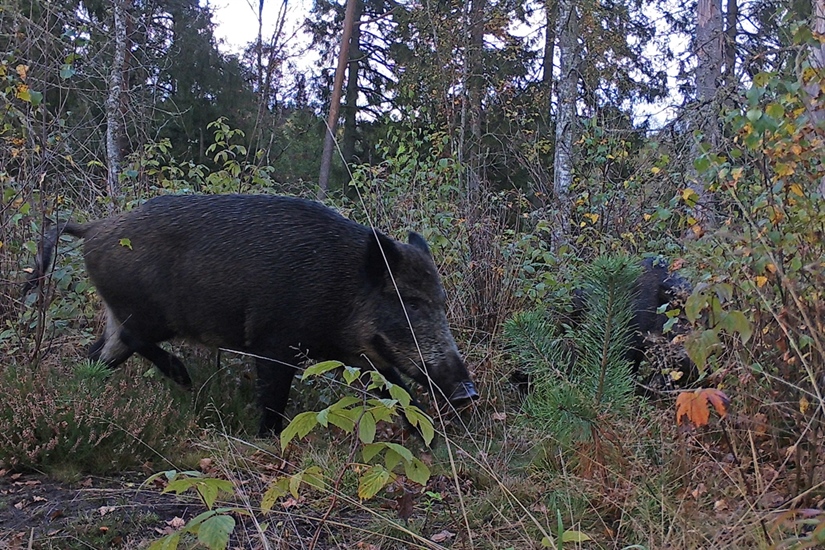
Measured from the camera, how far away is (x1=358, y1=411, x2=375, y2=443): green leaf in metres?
2.18

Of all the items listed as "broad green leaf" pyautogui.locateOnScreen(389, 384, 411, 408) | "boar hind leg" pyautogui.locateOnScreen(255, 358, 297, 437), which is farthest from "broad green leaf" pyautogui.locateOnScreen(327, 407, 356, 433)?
"boar hind leg" pyautogui.locateOnScreen(255, 358, 297, 437)

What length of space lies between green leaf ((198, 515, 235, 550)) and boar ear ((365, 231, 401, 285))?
322 cm

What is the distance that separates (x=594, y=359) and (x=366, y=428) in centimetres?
135

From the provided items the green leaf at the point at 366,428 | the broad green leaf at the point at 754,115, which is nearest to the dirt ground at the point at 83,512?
the green leaf at the point at 366,428

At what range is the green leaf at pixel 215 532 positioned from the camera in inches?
72.3

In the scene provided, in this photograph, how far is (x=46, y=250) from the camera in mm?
5301

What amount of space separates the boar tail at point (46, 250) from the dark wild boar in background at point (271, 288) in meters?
0.02

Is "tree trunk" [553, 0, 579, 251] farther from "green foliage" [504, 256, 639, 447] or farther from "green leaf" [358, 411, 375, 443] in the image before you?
"green leaf" [358, 411, 375, 443]

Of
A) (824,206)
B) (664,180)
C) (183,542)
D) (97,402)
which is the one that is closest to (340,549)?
(183,542)

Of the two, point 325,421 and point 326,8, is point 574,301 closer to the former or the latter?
point 325,421

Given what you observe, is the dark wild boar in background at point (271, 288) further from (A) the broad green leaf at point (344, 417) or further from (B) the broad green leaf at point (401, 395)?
(B) the broad green leaf at point (401, 395)

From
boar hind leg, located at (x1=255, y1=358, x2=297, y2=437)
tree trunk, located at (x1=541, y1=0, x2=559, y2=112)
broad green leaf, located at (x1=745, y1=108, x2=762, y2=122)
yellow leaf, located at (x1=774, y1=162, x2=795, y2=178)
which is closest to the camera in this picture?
broad green leaf, located at (x1=745, y1=108, x2=762, y2=122)

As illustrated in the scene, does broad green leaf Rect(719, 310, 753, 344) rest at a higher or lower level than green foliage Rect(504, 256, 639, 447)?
higher

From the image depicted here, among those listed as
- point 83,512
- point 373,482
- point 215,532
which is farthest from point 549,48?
point 215,532
